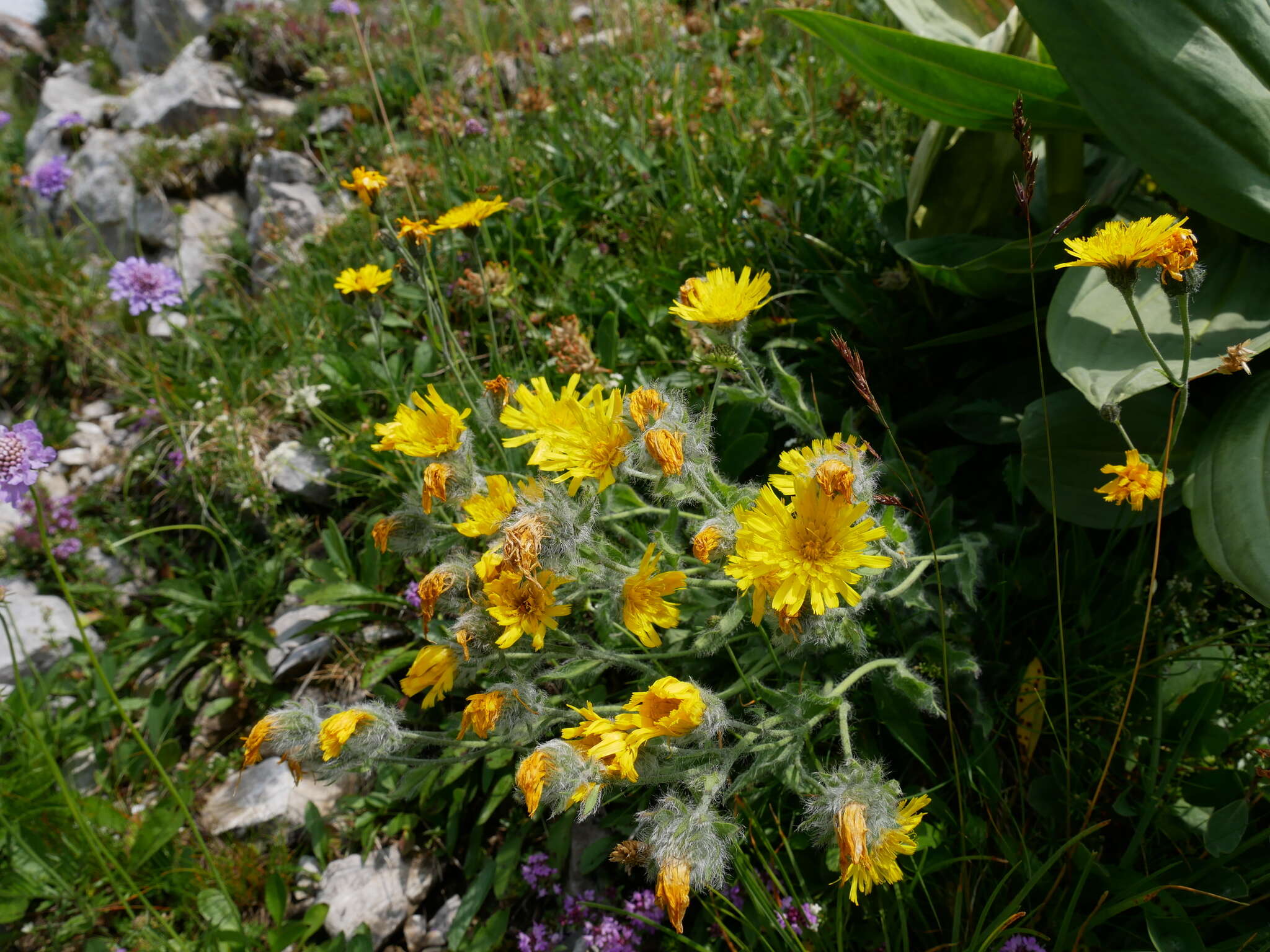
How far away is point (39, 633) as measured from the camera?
2.94 m

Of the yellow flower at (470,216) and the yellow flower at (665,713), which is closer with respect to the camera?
the yellow flower at (665,713)

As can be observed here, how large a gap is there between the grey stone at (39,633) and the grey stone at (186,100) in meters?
4.22

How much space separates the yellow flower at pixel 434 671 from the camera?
1495 mm

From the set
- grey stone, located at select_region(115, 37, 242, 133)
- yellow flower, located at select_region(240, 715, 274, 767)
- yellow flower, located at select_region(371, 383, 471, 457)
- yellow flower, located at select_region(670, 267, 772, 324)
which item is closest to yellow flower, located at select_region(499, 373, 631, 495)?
yellow flower, located at select_region(371, 383, 471, 457)

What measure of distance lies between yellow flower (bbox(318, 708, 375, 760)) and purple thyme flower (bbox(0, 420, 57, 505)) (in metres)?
0.76

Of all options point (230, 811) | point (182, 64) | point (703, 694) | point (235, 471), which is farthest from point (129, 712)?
point (182, 64)

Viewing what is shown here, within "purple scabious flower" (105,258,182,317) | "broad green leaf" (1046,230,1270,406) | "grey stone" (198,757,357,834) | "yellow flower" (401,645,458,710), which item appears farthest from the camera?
"purple scabious flower" (105,258,182,317)

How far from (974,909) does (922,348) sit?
147cm

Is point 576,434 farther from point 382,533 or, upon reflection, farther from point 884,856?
point 884,856

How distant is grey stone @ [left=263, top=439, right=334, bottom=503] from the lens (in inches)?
114

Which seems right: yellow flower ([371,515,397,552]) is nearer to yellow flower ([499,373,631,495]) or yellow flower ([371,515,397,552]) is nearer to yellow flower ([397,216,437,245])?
yellow flower ([499,373,631,495])

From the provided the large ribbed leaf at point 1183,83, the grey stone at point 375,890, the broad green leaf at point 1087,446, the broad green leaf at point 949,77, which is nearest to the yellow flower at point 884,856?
the broad green leaf at point 1087,446

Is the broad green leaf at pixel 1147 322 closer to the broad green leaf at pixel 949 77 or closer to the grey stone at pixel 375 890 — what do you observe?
the broad green leaf at pixel 949 77

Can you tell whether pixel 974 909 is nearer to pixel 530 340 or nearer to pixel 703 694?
pixel 703 694
